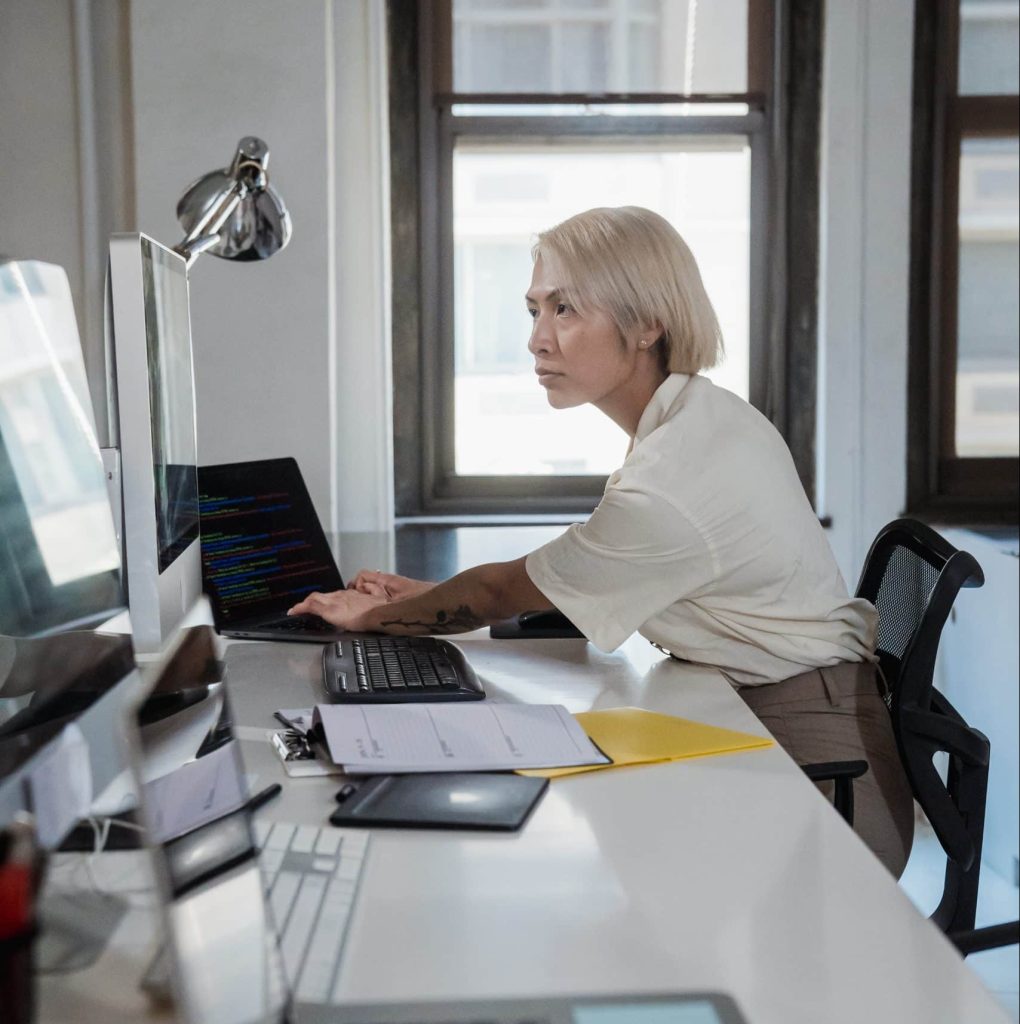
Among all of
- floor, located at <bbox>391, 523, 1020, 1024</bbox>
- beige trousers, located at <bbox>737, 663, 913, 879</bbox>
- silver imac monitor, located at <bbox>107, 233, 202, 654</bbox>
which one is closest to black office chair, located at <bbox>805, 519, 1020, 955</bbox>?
beige trousers, located at <bbox>737, 663, 913, 879</bbox>

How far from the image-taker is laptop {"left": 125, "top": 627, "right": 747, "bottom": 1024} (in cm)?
58

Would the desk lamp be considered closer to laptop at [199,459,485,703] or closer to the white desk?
laptop at [199,459,485,703]

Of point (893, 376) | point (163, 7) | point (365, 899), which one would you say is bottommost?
point (365, 899)

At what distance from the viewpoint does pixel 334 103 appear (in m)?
3.01

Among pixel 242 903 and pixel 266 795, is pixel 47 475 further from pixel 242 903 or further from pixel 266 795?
pixel 242 903

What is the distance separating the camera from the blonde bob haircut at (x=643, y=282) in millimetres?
1749

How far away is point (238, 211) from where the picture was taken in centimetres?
221

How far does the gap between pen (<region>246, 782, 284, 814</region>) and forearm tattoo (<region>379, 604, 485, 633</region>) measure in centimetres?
58

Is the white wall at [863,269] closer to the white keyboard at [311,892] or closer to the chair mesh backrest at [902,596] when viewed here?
the chair mesh backrest at [902,596]

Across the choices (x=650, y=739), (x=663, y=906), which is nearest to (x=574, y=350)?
(x=650, y=739)

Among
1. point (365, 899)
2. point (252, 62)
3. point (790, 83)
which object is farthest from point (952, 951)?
point (790, 83)

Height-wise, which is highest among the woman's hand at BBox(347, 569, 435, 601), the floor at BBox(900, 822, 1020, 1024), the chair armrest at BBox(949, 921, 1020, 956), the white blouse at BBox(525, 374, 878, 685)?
the white blouse at BBox(525, 374, 878, 685)

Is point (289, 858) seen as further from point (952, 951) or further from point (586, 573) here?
point (586, 573)

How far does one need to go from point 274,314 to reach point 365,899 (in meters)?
2.16
